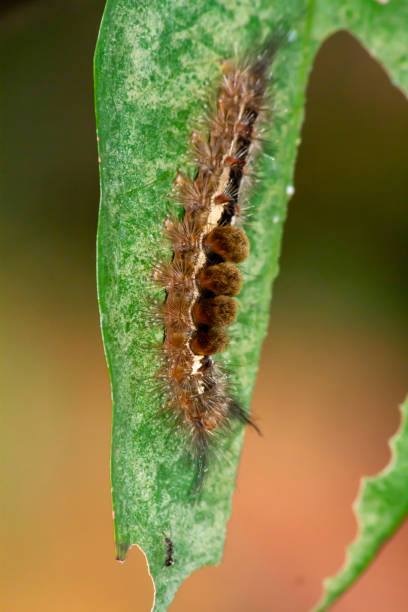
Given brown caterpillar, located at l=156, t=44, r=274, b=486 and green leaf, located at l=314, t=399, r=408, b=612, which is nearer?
green leaf, located at l=314, t=399, r=408, b=612

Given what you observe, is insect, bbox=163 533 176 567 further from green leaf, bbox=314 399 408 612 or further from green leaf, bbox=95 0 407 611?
green leaf, bbox=314 399 408 612

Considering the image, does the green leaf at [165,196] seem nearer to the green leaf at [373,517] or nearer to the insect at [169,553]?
the insect at [169,553]

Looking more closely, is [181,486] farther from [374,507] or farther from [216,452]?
[374,507]

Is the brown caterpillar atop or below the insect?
atop

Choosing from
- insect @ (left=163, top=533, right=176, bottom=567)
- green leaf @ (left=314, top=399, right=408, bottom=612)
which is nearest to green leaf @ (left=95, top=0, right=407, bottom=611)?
insect @ (left=163, top=533, right=176, bottom=567)

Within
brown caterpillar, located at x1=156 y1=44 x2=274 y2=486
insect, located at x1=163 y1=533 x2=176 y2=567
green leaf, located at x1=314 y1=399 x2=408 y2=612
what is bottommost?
insect, located at x1=163 y1=533 x2=176 y2=567

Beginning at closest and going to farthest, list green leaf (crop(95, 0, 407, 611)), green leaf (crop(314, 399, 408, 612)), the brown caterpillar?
green leaf (crop(314, 399, 408, 612)) < green leaf (crop(95, 0, 407, 611)) < the brown caterpillar

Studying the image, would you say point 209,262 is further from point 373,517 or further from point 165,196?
point 373,517

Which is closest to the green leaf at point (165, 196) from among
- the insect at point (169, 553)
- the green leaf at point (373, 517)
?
the insect at point (169, 553)
